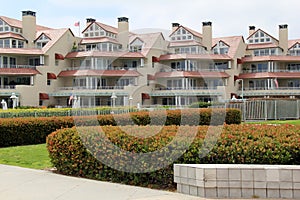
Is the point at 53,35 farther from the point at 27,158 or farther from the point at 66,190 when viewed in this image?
the point at 66,190

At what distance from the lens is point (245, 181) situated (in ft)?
26.1

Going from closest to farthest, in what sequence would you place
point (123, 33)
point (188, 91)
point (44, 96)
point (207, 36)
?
point (44, 96) → point (188, 91) → point (123, 33) → point (207, 36)

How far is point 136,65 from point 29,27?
1729 centimetres

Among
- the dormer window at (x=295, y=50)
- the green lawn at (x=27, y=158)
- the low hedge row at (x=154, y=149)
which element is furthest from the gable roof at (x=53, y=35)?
the low hedge row at (x=154, y=149)

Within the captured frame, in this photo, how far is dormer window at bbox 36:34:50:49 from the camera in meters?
62.2

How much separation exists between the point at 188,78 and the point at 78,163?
5386 cm

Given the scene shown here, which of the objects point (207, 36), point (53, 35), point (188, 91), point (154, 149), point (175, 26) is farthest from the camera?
point (175, 26)

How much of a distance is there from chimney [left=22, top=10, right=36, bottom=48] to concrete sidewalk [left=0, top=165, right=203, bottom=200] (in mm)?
55487

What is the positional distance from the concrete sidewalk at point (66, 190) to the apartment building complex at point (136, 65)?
153 ft

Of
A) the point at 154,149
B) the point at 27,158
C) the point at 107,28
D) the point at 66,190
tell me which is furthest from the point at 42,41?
the point at 154,149

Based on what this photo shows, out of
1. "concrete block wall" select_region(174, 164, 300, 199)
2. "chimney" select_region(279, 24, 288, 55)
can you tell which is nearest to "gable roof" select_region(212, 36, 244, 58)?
"chimney" select_region(279, 24, 288, 55)

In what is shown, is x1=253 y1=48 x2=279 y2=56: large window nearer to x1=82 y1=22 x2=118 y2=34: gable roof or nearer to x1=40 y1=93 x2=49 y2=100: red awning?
x1=82 y1=22 x2=118 y2=34: gable roof

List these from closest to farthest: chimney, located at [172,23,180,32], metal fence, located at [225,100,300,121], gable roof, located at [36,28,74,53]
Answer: metal fence, located at [225,100,300,121]
gable roof, located at [36,28,74,53]
chimney, located at [172,23,180,32]

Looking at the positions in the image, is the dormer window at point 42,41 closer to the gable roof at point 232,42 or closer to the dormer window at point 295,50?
the gable roof at point 232,42
